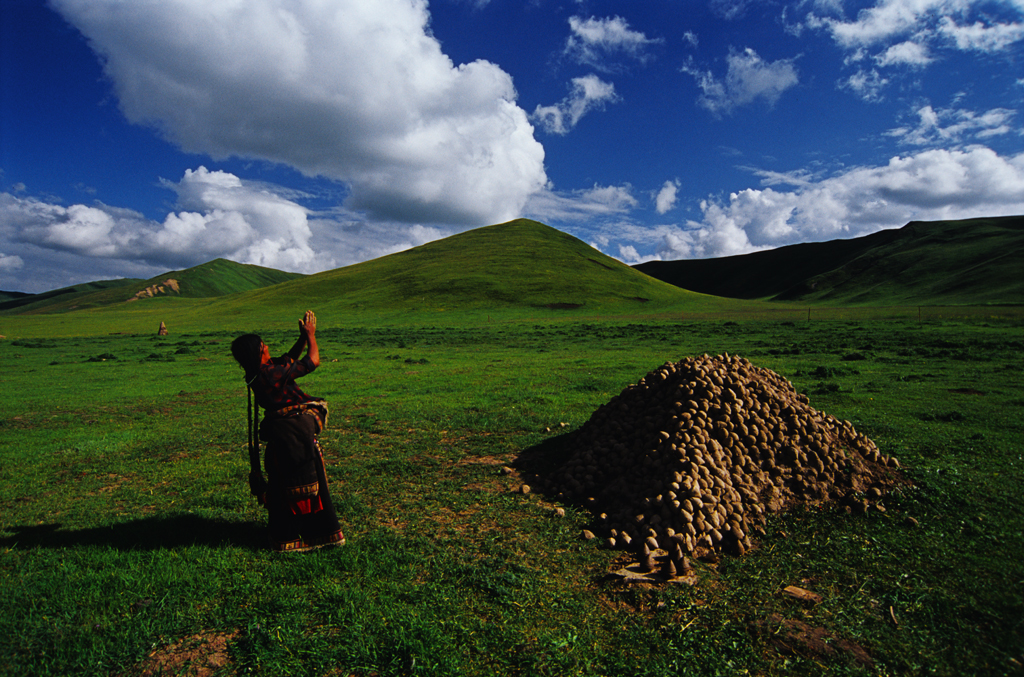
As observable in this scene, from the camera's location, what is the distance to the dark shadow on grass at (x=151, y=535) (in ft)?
21.4

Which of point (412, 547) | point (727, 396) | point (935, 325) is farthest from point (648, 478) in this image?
point (935, 325)

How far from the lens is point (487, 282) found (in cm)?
9256

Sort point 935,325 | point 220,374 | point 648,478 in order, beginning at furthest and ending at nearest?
1. point 935,325
2. point 220,374
3. point 648,478

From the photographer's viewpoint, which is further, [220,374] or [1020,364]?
[220,374]

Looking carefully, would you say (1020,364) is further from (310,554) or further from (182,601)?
(182,601)

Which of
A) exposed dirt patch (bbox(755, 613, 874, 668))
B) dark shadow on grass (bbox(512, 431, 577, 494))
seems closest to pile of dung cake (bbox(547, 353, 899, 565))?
dark shadow on grass (bbox(512, 431, 577, 494))

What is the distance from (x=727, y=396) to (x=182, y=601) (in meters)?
8.11

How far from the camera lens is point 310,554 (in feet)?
20.3

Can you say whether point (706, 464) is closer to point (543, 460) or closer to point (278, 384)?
point (543, 460)

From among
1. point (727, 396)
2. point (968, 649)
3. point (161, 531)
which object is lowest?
point (968, 649)

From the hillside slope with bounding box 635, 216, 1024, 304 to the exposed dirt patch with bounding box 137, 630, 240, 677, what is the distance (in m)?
109

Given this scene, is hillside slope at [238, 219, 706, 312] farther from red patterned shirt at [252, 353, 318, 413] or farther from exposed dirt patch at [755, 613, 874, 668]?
exposed dirt patch at [755, 613, 874, 668]

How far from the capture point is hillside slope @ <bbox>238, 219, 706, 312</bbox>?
82562 millimetres

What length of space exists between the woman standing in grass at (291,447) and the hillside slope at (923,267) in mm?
107296
